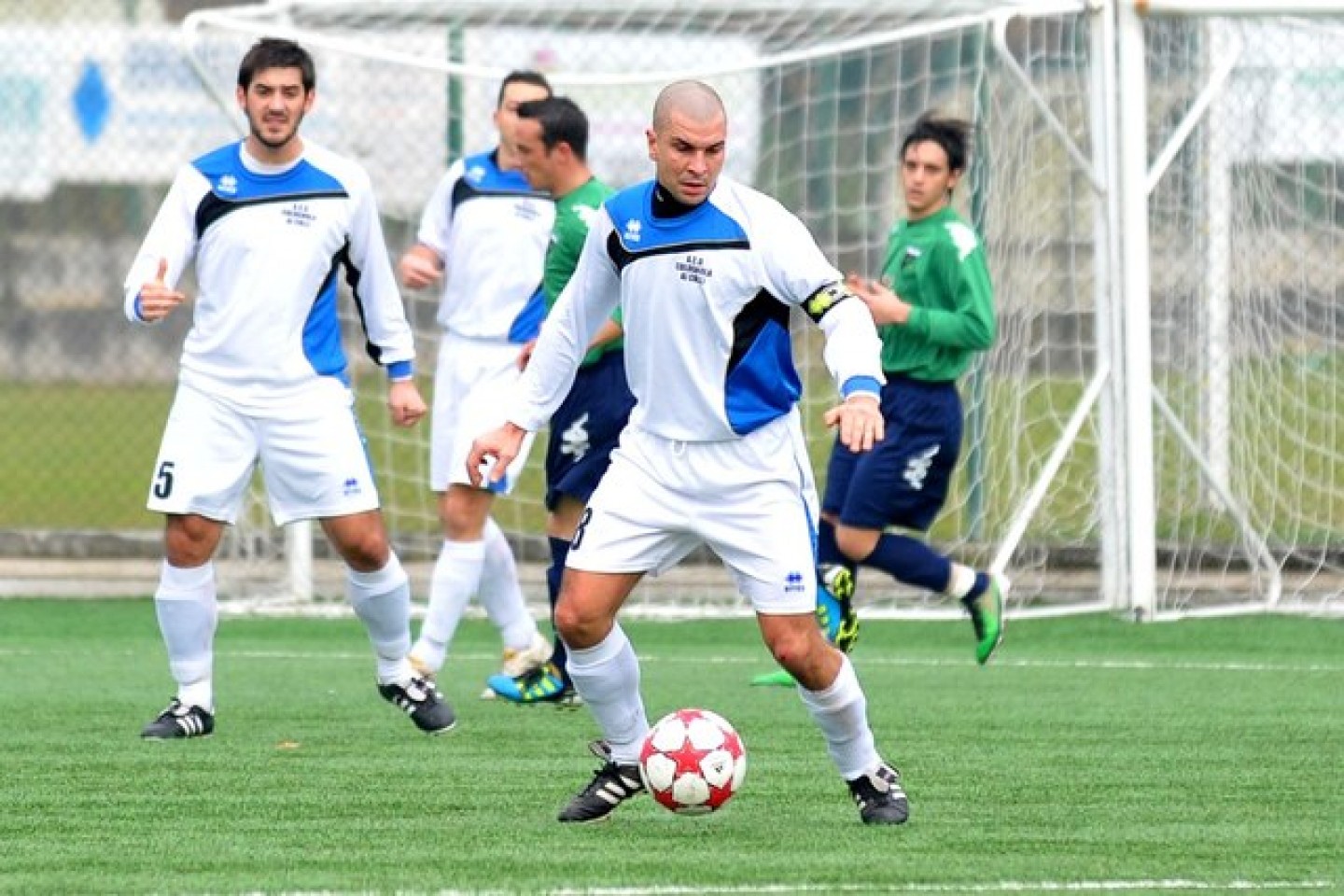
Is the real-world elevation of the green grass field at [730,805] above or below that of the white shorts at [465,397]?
below

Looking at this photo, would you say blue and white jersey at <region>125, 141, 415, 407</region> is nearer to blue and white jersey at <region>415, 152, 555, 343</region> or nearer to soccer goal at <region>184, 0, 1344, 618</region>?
blue and white jersey at <region>415, 152, 555, 343</region>

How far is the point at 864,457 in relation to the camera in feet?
33.7

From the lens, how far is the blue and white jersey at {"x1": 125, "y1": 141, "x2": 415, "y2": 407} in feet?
26.9

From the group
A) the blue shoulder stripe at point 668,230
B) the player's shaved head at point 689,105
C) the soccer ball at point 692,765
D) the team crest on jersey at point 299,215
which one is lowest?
the soccer ball at point 692,765

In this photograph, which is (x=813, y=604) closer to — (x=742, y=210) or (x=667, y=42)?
(x=742, y=210)

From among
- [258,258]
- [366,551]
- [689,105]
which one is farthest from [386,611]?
[689,105]

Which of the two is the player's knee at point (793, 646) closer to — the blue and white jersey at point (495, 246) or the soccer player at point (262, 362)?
the soccer player at point (262, 362)

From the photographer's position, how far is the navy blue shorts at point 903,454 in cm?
1017

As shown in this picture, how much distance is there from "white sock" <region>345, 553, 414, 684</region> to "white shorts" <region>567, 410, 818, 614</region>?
2.10m

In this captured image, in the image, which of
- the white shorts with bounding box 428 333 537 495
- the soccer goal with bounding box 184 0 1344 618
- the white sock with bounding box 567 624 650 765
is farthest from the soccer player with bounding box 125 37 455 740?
the soccer goal with bounding box 184 0 1344 618

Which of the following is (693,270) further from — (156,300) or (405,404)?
(405,404)

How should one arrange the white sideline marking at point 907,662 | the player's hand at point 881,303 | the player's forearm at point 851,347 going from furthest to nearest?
the white sideline marking at point 907,662 < the player's hand at point 881,303 < the player's forearm at point 851,347

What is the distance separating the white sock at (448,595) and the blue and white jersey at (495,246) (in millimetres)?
817

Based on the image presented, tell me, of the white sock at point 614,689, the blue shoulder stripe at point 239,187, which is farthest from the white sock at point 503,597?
the white sock at point 614,689
